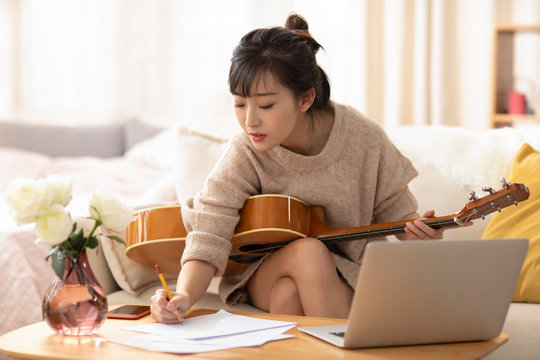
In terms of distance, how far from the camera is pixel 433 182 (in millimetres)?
2135

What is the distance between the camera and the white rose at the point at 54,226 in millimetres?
1176

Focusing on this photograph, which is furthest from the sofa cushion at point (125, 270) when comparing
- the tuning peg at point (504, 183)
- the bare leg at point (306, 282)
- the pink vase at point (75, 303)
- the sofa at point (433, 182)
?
the tuning peg at point (504, 183)

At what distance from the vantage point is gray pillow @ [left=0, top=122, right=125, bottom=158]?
3.60 metres

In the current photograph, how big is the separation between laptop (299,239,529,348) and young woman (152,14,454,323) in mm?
431

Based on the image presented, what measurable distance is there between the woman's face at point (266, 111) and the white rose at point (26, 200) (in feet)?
1.88

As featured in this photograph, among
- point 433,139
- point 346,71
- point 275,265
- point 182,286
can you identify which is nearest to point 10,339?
point 182,286

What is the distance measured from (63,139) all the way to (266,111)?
90.3 inches

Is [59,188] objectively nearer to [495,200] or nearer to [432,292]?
[432,292]

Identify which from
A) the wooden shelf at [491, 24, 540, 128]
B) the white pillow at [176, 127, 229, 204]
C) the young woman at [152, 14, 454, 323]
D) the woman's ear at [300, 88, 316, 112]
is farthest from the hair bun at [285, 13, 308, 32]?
the wooden shelf at [491, 24, 540, 128]

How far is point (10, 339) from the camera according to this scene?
1.20 meters

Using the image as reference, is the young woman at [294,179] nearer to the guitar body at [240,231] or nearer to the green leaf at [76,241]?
the guitar body at [240,231]

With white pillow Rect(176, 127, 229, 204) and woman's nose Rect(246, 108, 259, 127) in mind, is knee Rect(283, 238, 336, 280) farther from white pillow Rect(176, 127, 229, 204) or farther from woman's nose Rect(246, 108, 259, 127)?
white pillow Rect(176, 127, 229, 204)

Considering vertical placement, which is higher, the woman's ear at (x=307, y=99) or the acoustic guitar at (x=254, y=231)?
the woman's ear at (x=307, y=99)

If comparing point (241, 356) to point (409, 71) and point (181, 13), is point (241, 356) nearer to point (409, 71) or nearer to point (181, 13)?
point (409, 71)
